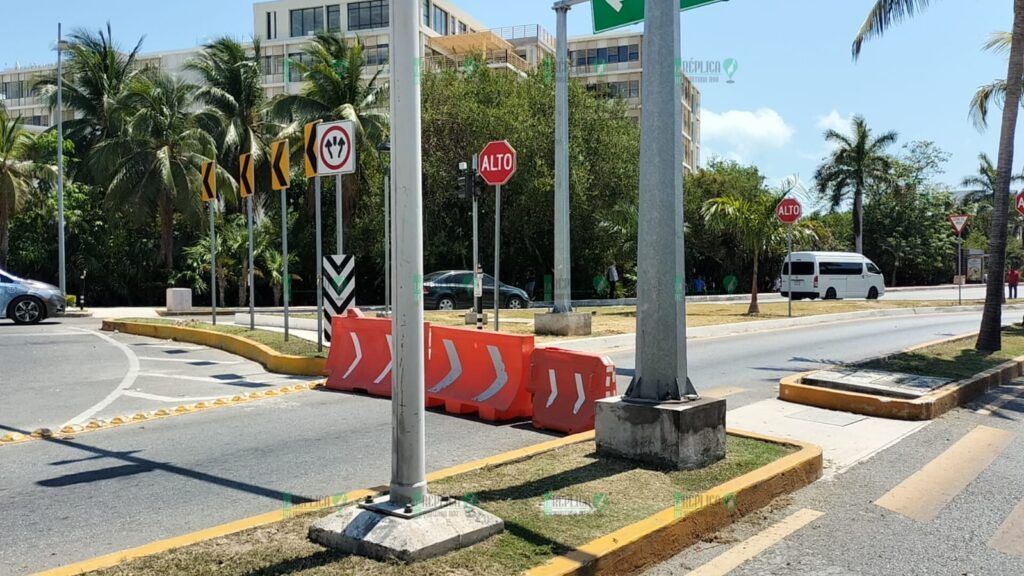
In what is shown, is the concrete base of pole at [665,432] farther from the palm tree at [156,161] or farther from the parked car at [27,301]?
the palm tree at [156,161]

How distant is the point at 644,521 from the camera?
464cm

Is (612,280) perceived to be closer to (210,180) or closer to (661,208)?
(210,180)

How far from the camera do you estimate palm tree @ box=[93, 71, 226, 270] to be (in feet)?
108

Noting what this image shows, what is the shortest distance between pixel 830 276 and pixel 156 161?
28916 mm

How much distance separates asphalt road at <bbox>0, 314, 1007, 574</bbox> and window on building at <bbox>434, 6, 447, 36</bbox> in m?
57.6

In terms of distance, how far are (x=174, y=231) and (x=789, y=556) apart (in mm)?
36788

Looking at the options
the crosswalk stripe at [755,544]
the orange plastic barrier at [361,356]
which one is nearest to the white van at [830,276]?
the orange plastic barrier at [361,356]

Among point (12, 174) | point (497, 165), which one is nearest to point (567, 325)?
point (497, 165)

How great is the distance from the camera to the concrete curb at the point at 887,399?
8.81 m

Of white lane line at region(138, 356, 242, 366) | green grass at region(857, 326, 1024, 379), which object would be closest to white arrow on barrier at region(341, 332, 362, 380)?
white lane line at region(138, 356, 242, 366)

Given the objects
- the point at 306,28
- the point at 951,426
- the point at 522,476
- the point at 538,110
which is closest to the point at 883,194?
the point at 538,110

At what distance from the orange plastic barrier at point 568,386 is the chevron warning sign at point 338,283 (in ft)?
17.0

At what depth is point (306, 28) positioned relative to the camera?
6706 cm

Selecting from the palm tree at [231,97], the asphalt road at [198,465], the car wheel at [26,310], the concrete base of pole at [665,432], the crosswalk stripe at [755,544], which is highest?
the palm tree at [231,97]
